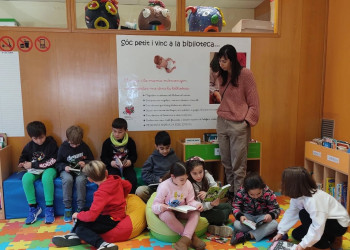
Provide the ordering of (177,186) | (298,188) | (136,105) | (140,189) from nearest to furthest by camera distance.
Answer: (298,188), (177,186), (140,189), (136,105)

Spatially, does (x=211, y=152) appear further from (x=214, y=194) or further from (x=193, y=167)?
→ (x=214, y=194)

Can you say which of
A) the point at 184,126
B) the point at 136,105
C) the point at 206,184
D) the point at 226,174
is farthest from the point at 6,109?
the point at 226,174

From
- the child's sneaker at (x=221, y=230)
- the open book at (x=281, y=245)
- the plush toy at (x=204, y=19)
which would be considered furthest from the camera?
the plush toy at (x=204, y=19)

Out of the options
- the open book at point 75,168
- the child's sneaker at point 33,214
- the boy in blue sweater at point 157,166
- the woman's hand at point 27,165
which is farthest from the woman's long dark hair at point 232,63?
the child's sneaker at point 33,214

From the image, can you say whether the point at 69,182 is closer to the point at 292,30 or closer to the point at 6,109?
the point at 6,109

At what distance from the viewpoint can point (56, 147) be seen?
11.0 feet

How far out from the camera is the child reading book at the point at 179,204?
2449mm

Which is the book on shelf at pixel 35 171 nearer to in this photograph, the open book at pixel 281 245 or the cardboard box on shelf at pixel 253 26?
the open book at pixel 281 245

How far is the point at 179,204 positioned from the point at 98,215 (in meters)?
0.68

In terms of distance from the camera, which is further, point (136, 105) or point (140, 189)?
point (136, 105)

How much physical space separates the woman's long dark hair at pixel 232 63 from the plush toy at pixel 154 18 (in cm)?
92

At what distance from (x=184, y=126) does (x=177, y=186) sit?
124cm

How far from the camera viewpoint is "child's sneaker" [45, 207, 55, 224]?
2927mm

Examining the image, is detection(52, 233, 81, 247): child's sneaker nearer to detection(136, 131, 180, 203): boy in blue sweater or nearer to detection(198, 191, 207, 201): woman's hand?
detection(136, 131, 180, 203): boy in blue sweater
